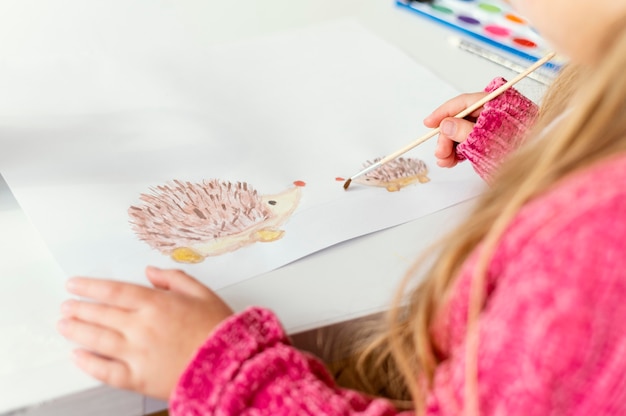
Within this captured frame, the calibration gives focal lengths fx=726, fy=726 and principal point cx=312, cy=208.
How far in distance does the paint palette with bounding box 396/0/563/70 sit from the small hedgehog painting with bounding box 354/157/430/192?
280 mm

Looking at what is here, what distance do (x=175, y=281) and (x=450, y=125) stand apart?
1.00 ft

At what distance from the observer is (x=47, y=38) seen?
0.76 m

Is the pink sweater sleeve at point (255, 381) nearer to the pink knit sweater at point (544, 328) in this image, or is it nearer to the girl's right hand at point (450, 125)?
the pink knit sweater at point (544, 328)

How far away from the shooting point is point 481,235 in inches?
16.6

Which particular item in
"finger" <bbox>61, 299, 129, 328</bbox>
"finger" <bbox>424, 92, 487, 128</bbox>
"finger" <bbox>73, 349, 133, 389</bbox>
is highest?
"finger" <bbox>424, 92, 487, 128</bbox>

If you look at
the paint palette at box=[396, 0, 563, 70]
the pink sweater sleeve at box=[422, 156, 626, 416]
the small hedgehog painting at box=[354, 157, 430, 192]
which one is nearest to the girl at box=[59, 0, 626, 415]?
the pink sweater sleeve at box=[422, 156, 626, 416]

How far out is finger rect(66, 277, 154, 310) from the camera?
17.4 inches

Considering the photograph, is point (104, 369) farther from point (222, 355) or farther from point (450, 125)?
point (450, 125)

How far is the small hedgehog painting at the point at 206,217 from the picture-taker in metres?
0.51

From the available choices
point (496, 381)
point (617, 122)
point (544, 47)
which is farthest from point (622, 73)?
point (544, 47)

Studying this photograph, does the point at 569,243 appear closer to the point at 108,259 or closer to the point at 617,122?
the point at 617,122

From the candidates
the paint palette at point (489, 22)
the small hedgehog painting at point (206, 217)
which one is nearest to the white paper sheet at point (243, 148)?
the small hedgehog painting at point (206, 217)

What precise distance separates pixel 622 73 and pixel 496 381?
0.17 metres

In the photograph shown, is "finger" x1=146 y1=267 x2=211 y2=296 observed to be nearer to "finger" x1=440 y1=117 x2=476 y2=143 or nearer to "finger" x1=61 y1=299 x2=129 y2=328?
"finger" x1=61 y1=299 x2=129 y2=328
